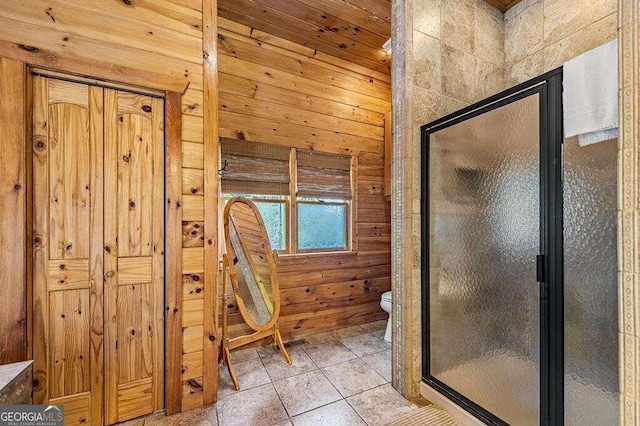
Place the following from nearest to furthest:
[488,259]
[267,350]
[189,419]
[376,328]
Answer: [488,259] → [189,419] → [267,350] → [376,328]

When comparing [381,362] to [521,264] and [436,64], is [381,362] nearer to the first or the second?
→ [521,264]

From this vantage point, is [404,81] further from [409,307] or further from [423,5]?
[409,307]

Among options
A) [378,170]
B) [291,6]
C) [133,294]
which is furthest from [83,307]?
[378,170]

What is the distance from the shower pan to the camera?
111cm

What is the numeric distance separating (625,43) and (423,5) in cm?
128

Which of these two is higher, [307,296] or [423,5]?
[423,5]

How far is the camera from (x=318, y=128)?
109 inches

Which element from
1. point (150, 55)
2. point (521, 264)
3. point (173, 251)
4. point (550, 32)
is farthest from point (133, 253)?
point (550, 32)

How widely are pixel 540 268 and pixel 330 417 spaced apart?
4.56ft

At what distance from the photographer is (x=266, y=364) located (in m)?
2.18

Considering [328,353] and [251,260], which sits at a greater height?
[251,260]

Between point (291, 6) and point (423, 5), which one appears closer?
point (423, 5)

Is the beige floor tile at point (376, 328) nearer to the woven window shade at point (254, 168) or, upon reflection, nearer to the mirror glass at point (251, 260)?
the mirror glass at point (251, 260)

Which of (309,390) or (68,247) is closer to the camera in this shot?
(68,247)
